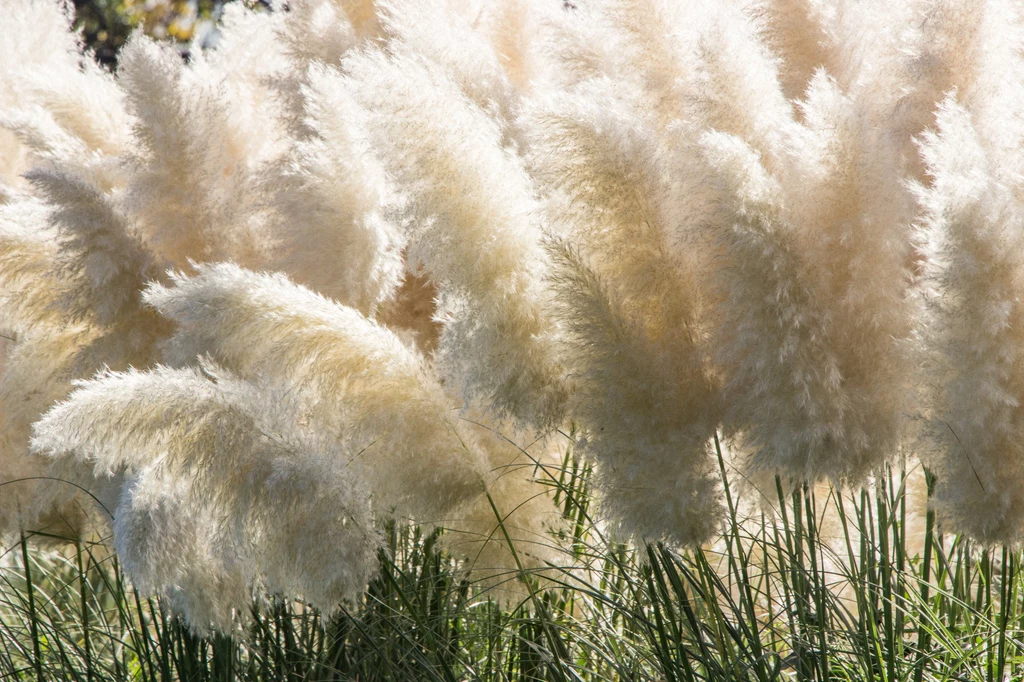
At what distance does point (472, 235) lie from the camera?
164 cm

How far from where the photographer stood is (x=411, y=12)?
2.05 m

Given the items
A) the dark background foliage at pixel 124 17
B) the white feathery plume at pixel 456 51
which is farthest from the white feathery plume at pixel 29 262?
the dark background foliage at pixel 124 17

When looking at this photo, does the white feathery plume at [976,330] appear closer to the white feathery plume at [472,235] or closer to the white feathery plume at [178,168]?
the white feathery plume at [472,235]

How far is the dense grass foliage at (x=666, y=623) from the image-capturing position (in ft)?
6.25

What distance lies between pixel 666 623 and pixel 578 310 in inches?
34.0

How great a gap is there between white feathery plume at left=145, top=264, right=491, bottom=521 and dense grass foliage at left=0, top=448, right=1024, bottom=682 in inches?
11.6

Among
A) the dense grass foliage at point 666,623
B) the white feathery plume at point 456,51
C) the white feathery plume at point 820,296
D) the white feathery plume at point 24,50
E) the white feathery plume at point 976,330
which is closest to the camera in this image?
the white feathery plume at point 976,330

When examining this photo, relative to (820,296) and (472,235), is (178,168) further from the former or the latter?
(820,296)

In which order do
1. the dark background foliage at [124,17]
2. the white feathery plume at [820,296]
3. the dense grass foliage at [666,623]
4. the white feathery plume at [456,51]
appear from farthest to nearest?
the dark background foliage at [124,17], the white feathery plume at [456,51], the dense grass foliage at [666,623], the white feathery plume at [820,296]

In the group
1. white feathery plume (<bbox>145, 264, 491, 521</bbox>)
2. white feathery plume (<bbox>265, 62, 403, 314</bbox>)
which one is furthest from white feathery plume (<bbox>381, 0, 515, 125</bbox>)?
white feathery plume (<bbox>145, 264, 491, 521</bbox>)

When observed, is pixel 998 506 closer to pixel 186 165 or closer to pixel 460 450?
pixel 460 450

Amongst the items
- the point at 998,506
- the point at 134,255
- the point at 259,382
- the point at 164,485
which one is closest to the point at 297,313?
the point at 259,382

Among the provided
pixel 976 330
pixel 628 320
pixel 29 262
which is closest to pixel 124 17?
pixel 29 262

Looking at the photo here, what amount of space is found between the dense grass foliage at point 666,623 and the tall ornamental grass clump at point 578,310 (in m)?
0.03
